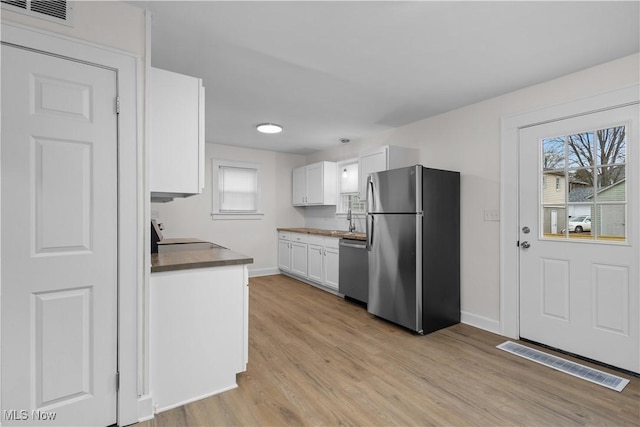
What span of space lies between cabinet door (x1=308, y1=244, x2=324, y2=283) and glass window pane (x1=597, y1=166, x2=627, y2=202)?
322 cm

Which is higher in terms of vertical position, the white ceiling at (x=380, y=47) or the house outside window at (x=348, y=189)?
the white ceiling at (x=380, y=47)

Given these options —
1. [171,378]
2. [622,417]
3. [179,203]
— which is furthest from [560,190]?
[179,203]

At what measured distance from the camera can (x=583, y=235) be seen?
99.0 inches

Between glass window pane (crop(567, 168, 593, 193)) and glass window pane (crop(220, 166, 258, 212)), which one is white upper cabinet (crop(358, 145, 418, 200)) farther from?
glass window pane (crop(220, 166, 258, 212))

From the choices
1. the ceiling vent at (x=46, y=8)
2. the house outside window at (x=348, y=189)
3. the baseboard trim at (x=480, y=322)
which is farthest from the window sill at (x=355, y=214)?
the ceiling vent at (x=46, y=8)

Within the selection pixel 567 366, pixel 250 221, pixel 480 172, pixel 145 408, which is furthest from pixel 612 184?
pixel 250 221

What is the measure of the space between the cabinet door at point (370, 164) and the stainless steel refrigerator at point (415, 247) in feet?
1.80

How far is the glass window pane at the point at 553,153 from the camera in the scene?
104 inches

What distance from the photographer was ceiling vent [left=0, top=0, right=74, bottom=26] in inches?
55.8

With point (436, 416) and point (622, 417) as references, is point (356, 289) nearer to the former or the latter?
point (436, 416)

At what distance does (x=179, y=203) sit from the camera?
16.1 ft

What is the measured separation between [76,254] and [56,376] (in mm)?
622

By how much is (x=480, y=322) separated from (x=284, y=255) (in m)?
3.46

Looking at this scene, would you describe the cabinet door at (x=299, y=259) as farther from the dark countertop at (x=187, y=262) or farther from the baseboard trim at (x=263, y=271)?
the dark countertop at (x=187, y=262)
